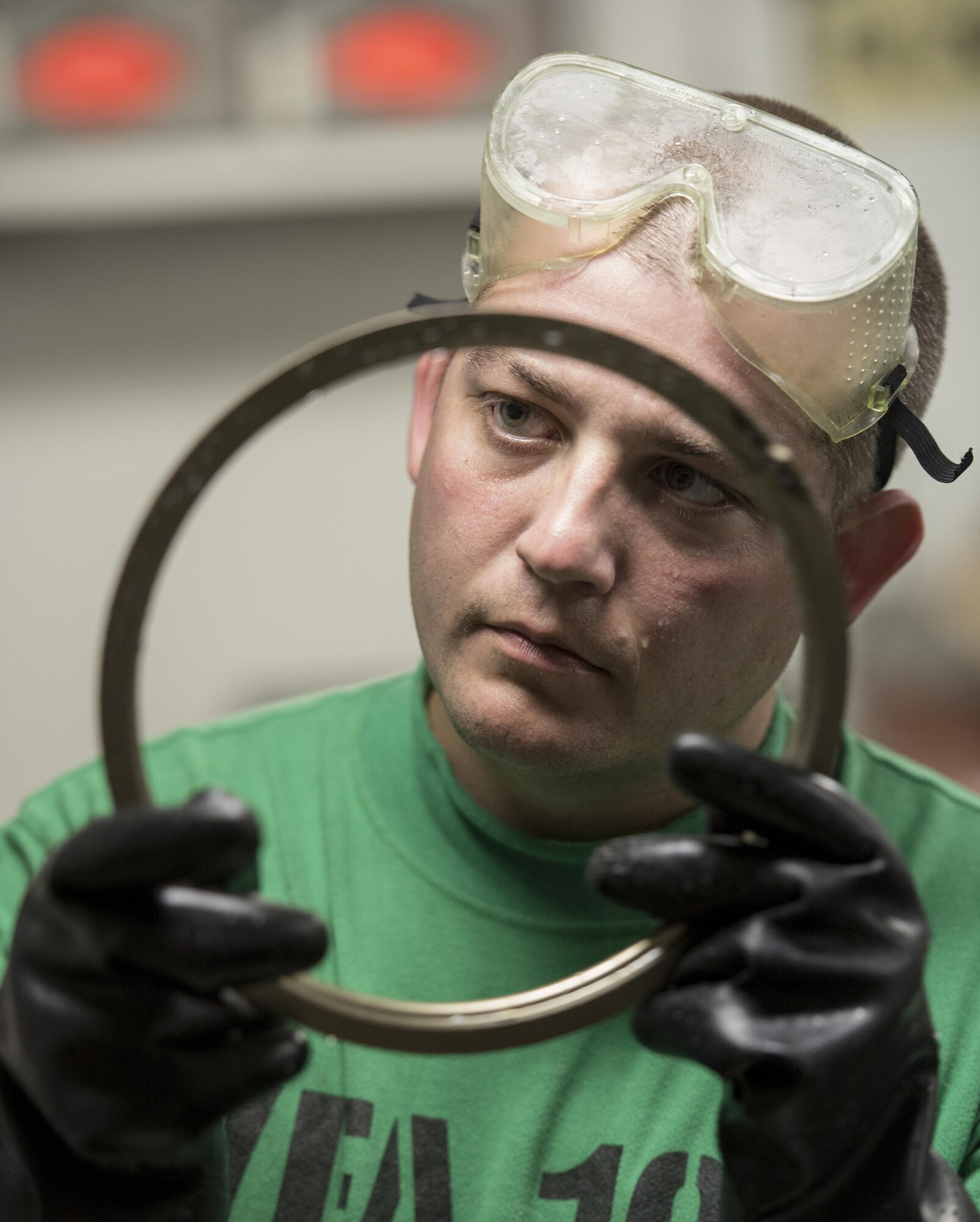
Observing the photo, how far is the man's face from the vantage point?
985mm

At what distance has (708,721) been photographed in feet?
3.62

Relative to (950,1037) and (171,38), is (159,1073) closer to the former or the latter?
(950,1037)

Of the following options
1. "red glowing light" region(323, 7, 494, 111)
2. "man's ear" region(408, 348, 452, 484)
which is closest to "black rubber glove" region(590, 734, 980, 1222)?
"man's ear" region(408, 348, 452, 484)

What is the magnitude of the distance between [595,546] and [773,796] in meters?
0.24

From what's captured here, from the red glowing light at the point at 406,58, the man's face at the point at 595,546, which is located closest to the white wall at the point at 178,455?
the red glowing light at the point at 406,58

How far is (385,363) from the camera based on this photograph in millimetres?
818

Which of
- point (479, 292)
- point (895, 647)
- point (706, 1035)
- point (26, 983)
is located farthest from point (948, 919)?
point (895, 647)

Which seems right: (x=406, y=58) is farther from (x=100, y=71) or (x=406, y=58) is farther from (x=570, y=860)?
(x=570, y=860)

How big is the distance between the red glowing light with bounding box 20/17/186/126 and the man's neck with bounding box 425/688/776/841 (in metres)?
1.44

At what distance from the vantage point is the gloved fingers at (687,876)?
79cm

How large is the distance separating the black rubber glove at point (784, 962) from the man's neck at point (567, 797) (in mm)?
272

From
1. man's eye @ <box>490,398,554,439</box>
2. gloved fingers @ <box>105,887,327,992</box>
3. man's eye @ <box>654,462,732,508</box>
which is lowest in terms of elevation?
gloved fingers @ <box>105,887,327,992</box>

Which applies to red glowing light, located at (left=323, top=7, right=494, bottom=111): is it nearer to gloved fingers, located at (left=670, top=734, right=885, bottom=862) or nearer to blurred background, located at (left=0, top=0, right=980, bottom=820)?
blurred background, located at (left=0, top=0, right=980, bottom=820)

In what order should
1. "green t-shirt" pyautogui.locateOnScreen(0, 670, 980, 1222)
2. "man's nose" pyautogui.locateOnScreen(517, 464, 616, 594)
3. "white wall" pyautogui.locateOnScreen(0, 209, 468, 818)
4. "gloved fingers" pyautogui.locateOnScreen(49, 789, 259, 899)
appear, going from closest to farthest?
1. "gloved fingers" pyautogui.locateOnScreen(49, 789, 259, 899)
2. "man's nose" pyautogui.locateOnScreen(517, 464, 616, 594)
3. "green t-shirt" pyautogui.locateOnScreen(0, 670, 980, 1222)
4. "white wall" pyautogui.locateOnScreen(0, 209, 468, 818)
